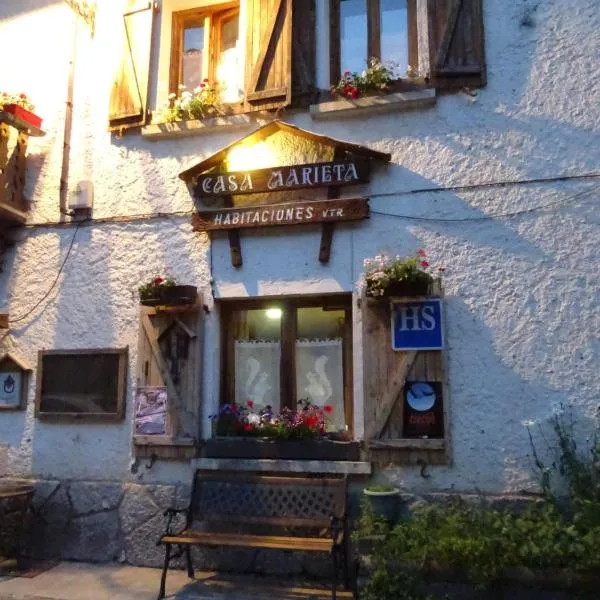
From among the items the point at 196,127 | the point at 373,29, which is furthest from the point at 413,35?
the point at 196,127

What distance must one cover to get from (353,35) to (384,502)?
14.9ft

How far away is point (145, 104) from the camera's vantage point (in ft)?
22.2

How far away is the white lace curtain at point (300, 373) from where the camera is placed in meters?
5.97

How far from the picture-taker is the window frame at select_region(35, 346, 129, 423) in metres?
6.23

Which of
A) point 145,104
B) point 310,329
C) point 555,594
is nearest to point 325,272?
point 310,329

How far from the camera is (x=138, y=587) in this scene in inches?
209

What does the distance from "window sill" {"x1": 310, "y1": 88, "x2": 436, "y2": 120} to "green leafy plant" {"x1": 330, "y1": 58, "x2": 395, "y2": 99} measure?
0.25 feet

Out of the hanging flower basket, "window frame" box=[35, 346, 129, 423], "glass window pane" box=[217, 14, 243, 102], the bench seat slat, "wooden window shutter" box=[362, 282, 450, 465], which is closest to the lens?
the bench seat slat

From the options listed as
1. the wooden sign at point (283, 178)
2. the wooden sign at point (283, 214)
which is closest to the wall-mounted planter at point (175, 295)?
the wooden sign at point (283, 214)

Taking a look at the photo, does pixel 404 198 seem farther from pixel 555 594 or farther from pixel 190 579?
pixel 190 579

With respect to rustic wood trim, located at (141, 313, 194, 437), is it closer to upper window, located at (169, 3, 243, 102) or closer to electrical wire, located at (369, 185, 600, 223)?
electrical wire, located at (369, 185, 600, 223)

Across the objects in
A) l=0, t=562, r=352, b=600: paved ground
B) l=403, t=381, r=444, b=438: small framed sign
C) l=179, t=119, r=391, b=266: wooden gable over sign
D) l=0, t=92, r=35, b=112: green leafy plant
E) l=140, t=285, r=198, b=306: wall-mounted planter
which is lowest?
l=0, t=562, r=352, b=600: paved ground

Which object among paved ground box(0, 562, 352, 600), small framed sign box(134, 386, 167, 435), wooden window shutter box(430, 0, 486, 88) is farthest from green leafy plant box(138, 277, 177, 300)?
wooden window shutter box(430, 0, 486, 88)

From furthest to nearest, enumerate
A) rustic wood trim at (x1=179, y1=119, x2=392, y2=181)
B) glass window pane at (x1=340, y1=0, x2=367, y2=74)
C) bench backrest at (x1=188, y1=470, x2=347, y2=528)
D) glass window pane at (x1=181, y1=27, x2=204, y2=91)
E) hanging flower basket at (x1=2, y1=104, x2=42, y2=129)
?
glass window pane at (x1=181, y1=27, x2=204, y2=91) < hanging flower basket at (x1=2, y1=104, x2=42, y2=129) < glass window pane at (x1=340, y1=0, x2=367, y2=74) < rustic wood trim at (x1=179, y1=119, x2=392, y2=181) < bench backrest at (x1=188, y1=470, x2=347, y2=528)
